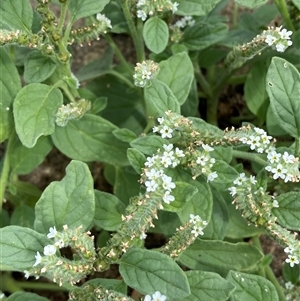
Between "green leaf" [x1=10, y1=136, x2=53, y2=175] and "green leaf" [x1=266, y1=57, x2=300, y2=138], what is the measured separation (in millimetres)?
744

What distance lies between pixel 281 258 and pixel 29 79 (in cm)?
116

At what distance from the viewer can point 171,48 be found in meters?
1.70

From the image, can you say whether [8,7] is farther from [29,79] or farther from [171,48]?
[171,48]

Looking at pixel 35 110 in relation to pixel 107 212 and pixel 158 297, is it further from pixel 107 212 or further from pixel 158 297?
pixel 158 297

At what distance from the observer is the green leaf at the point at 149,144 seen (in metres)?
1.34

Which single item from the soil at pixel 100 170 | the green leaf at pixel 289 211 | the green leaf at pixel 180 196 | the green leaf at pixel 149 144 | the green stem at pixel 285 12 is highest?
the green stem at pixel 285 12

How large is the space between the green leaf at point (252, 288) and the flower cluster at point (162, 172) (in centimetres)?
26

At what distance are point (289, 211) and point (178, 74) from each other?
509mm

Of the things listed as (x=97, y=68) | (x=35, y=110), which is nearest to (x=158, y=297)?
(x=35, y=110)

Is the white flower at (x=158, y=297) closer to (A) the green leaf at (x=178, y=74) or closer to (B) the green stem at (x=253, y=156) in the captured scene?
(B) the green stem at (x=253, y=156)

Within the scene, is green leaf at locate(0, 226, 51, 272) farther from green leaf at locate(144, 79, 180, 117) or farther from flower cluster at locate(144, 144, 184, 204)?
green leaf at locate(144, 79, 180, 117)

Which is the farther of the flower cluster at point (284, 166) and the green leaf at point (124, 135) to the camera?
the green leaf at point (124, 135)

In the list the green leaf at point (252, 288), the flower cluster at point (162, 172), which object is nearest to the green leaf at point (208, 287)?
the green leaf at point (252, 288)

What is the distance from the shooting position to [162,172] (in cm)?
122
